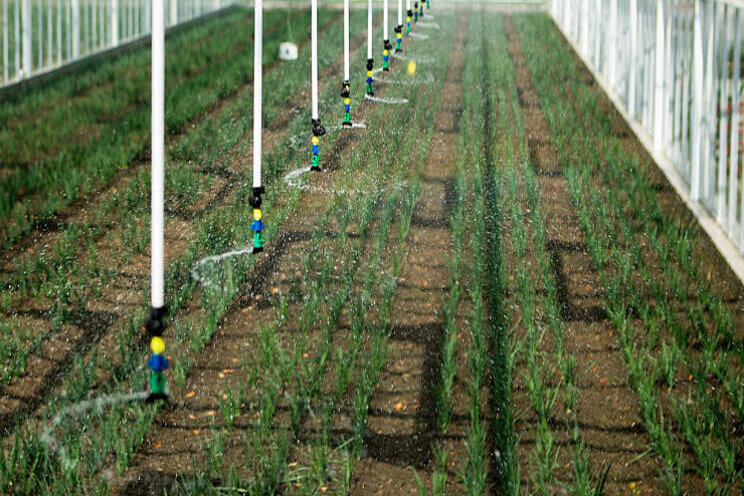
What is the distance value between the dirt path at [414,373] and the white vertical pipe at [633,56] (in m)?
2.81

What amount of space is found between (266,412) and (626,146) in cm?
520

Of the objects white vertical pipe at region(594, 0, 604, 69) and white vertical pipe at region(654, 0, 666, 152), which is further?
white vertical pipe at region(594, 0, 604, 69)

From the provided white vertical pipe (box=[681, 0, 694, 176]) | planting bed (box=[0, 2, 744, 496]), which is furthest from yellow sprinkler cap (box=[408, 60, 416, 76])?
white vertical pipe (box=[681, 0, 694, 176])

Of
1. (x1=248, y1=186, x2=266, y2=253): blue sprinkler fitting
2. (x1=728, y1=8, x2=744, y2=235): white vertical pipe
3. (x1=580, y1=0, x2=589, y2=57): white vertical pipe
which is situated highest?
(x1=580, y1=0, x2=589, y2=57): white vertical pipe

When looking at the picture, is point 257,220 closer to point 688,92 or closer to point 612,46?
point 688,92

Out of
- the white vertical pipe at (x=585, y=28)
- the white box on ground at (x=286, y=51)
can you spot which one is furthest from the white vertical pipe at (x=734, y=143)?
the white vertical pipe at (x=585, y=28)

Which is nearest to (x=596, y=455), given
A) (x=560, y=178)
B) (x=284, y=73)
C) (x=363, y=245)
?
(x=363, y=245)

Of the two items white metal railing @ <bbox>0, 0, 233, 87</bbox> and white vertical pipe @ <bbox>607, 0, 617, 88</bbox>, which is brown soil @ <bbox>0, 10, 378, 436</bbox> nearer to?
white metal railing @ <bbox>0, 0, 233, 87</bbox>

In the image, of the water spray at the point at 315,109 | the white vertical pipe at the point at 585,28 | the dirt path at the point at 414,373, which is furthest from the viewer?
the white vertical pipe at the point at 585,28

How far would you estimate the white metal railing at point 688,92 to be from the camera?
6.58 m

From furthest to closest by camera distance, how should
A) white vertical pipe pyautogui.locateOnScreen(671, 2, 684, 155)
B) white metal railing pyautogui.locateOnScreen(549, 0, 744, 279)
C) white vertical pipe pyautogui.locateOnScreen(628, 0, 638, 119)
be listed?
white vertical pipe pyautogui.locateOnScreen(628, 0, 638, 119) < white vertical pipe pyautogui.locateOnScreen(671, 2, 684, 155) < white metal railing pyautogui.locateOnScreen(549, 0, 744, 279)

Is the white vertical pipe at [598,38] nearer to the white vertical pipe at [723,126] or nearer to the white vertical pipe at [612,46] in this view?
the white vertical pipe at [612,46]

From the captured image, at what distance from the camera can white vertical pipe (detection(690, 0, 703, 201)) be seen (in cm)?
726

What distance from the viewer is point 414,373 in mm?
4844
